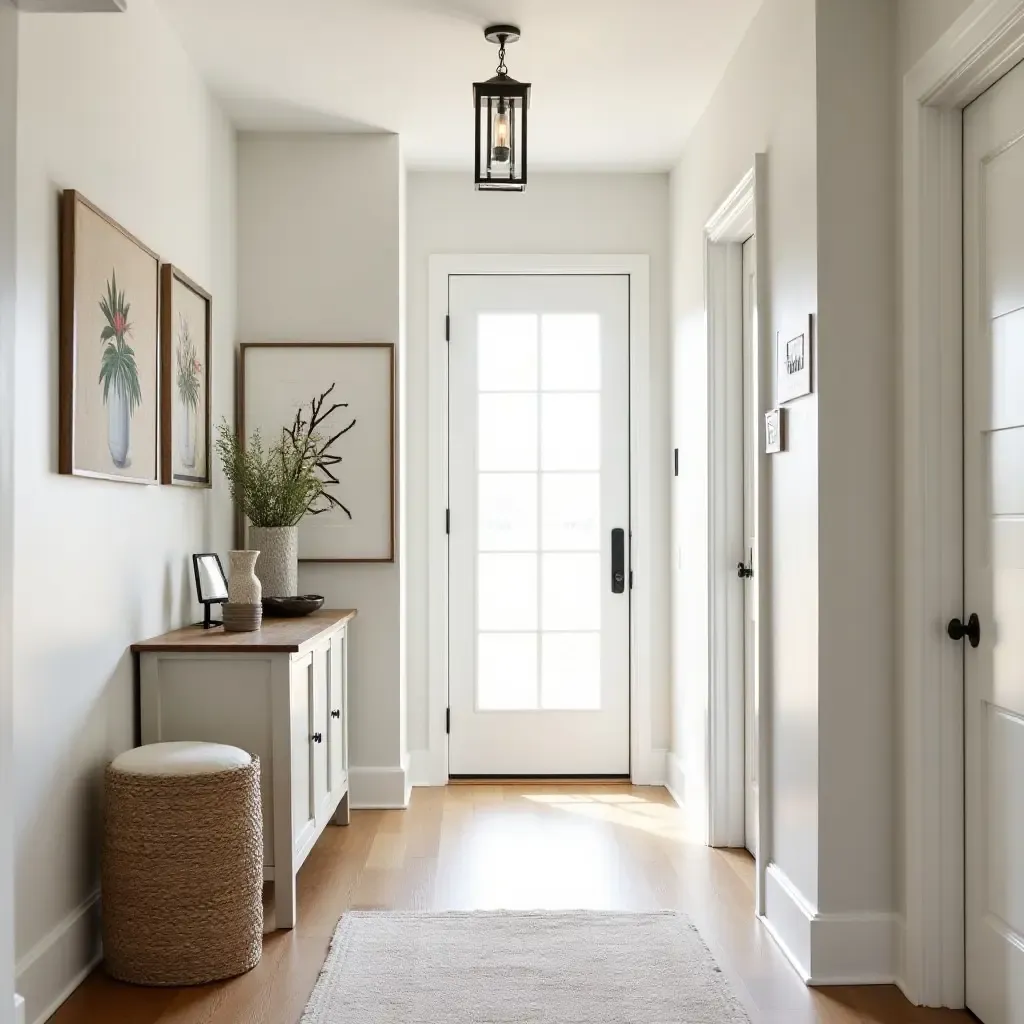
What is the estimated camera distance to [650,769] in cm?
474

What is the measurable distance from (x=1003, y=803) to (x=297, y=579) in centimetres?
271

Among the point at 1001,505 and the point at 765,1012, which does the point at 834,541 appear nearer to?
the point at 1001,505

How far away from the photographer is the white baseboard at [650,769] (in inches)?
186

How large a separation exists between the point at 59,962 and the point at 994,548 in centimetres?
230

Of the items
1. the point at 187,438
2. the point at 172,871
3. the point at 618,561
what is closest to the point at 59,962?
the point at 172,871

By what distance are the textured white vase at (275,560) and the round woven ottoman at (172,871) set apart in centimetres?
130

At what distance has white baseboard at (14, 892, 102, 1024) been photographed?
2367 millimetres

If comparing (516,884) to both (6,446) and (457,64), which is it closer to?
(6,446)

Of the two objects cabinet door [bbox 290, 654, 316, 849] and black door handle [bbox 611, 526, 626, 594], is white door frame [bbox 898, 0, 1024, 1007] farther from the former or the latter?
black door handle [bbox 611, 526, 626, 594]

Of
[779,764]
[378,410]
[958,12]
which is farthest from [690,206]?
[779,764]

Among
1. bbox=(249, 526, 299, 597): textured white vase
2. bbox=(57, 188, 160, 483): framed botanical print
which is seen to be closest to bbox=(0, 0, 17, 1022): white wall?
bbox=(57, 188, 160, 483): framed botanical print

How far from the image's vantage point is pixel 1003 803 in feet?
7.67

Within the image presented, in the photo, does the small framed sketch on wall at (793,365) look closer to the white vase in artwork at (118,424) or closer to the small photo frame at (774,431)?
the small photo frame at (774,431)

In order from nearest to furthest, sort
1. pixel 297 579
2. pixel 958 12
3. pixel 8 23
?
pixel 8 23, pixel 958 12, pixel 297 579
